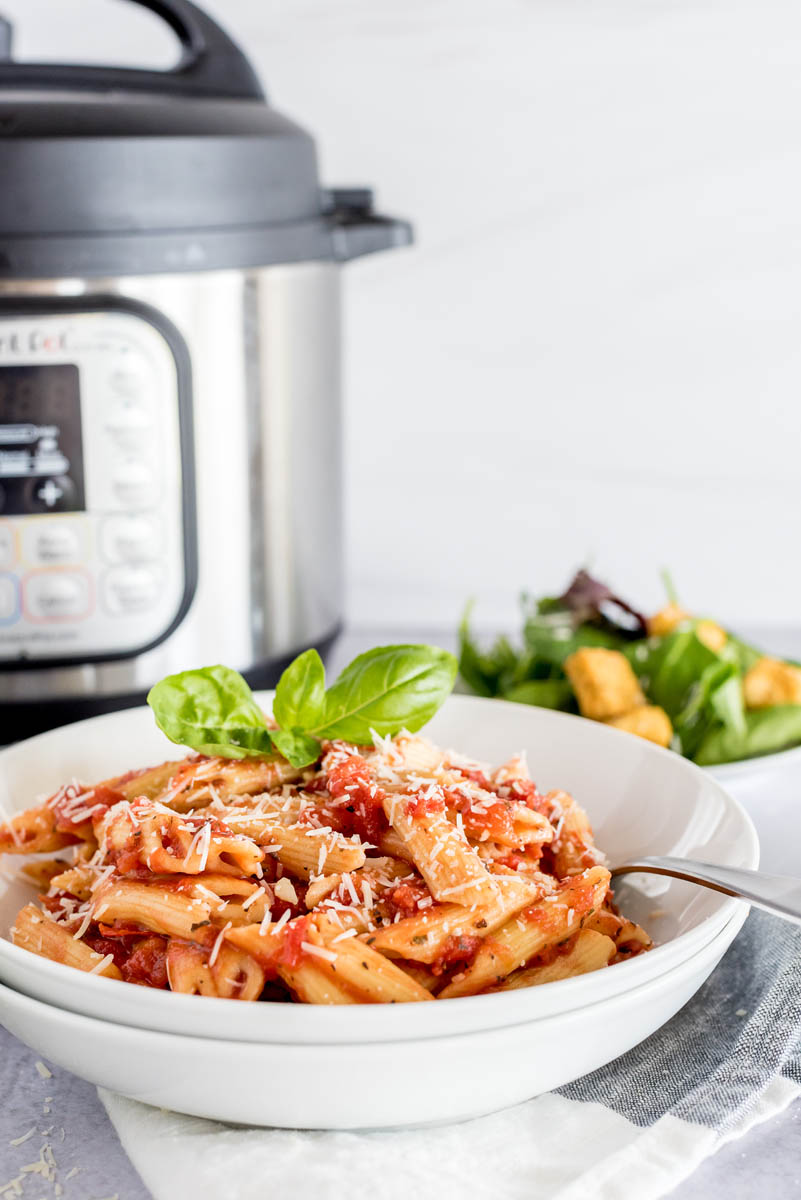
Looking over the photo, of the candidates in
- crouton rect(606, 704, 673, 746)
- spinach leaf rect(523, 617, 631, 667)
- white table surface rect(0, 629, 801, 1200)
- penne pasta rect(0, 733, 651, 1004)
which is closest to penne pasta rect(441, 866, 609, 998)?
penne pasta rect(0, 733, 651, 1004)

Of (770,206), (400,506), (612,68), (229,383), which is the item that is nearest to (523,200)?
(612,68)

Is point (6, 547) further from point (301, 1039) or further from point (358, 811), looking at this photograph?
point (301, 1039)

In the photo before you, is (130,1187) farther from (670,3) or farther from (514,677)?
(670,3)

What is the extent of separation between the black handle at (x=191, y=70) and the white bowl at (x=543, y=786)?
52 centimetres

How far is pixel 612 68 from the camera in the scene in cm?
139

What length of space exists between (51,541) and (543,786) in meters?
0.42

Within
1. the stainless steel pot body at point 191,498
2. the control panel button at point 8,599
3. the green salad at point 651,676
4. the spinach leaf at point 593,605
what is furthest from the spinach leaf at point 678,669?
the control panel button at point 8,599

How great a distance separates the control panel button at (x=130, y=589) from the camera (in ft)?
3.32

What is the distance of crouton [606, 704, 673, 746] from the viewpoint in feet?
3.33

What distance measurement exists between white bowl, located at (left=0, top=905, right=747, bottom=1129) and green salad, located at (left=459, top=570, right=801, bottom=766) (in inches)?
18.2

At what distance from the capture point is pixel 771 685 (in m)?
1.07

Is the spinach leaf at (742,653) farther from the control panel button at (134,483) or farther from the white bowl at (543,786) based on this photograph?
the control panel button at (134,483)

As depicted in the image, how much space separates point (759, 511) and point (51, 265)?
91 centimetres

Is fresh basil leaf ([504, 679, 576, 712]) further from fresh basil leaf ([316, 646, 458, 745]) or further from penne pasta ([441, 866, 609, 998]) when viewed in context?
penne pasta ([441, 866, 609, 998])
